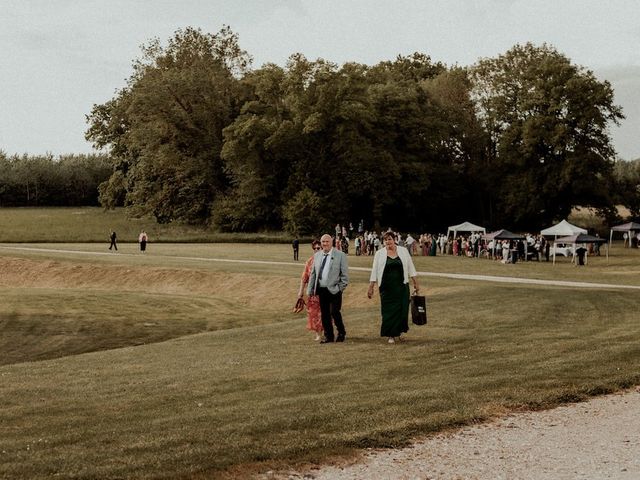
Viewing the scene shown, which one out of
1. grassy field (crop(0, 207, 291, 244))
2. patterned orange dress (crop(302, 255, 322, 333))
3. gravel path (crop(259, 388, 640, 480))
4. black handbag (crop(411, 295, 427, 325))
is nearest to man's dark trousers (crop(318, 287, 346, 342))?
patterned orange dress (crop(302, 255, 322, 333))

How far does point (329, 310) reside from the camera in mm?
Answer: 15992

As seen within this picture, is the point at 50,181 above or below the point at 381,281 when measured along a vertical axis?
above

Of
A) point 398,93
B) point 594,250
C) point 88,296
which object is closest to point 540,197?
point 398,93

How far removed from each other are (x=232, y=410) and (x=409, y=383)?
285 centimetres

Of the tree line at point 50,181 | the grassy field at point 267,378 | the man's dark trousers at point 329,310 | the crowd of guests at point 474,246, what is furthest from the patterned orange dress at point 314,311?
the tree line at point 50,181

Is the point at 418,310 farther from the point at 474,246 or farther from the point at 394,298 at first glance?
the point at 474,246

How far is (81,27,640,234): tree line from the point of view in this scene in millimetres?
73500

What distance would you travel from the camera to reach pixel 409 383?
11945mm

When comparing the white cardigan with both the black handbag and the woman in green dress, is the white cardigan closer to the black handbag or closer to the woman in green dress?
the woman in green dress

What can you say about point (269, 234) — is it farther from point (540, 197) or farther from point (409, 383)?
point (409, 383)

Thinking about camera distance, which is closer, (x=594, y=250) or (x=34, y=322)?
(x=34, y=322)

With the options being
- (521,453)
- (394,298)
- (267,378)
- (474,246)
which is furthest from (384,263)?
(474,246)

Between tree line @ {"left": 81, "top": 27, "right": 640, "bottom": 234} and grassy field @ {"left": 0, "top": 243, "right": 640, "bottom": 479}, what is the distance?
45.9 meters

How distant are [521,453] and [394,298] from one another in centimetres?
694
